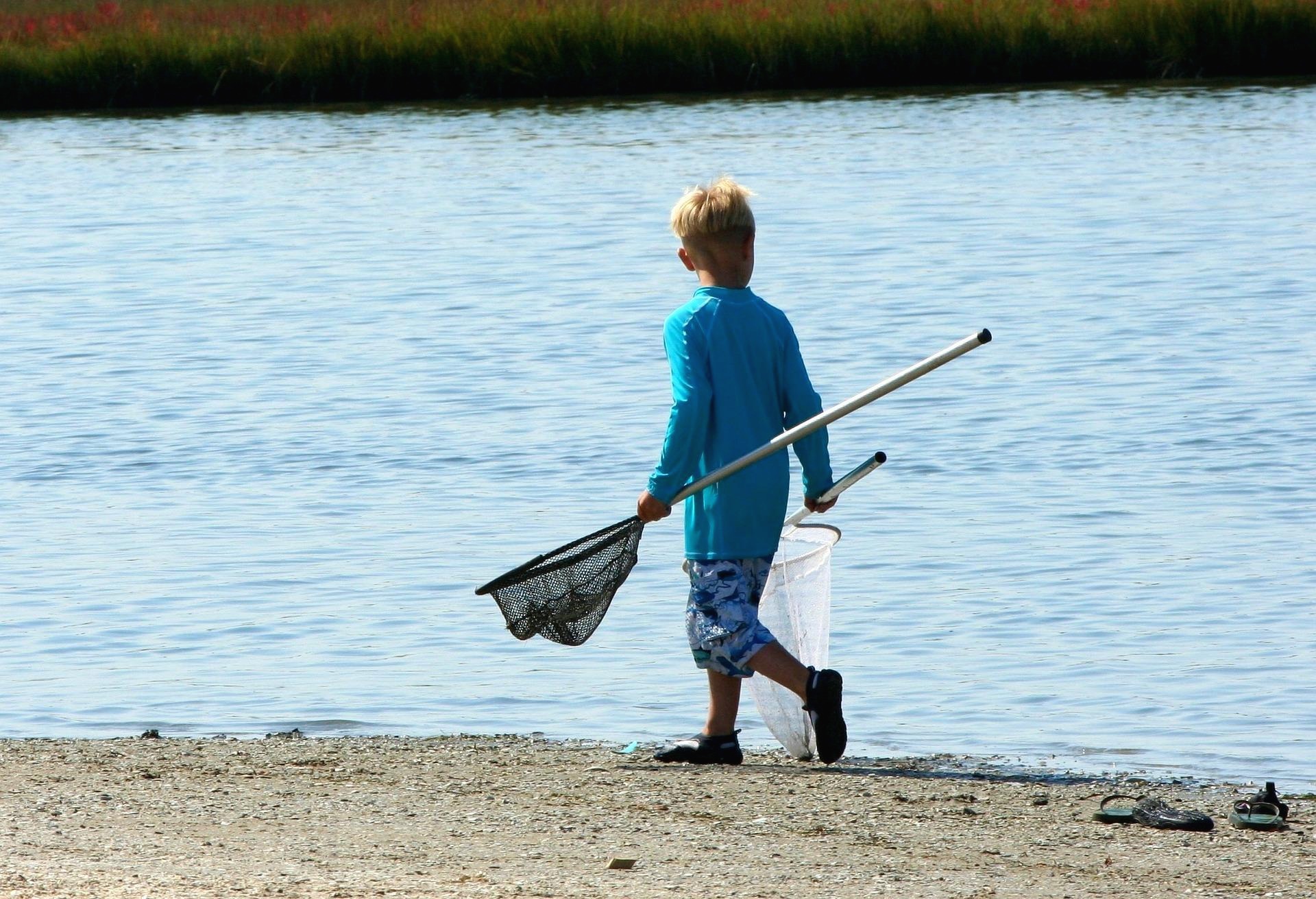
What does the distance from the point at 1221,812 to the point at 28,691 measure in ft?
12.2

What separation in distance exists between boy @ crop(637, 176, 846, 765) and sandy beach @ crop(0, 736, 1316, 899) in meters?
0.29

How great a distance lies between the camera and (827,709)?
5.54 metres

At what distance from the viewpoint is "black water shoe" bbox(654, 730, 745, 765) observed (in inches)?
224

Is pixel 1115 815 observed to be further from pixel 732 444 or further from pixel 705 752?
pixel 732 444

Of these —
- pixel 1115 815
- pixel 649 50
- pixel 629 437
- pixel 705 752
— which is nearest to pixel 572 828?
pixel 705 752

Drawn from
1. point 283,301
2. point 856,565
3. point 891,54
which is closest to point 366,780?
point 856,565

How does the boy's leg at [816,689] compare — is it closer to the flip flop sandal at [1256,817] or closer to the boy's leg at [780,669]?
the boy's leg at [780,669]

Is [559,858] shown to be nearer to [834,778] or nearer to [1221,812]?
[834,778]

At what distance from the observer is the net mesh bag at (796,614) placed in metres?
5.84

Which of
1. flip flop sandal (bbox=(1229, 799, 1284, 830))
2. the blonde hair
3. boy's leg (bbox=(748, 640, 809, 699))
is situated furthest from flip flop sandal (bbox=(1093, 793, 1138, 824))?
the blonde hair

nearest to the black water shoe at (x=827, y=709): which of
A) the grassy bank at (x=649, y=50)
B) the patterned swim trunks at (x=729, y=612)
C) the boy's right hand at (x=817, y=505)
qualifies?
the patterned swim trunks at (x=729, y=612)

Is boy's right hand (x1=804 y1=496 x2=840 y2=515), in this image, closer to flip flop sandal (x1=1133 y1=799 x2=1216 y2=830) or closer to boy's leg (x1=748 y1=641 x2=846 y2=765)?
boy's leg (x1=748 y1=641 x2=846 y2=765)

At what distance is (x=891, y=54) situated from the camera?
2791 cm

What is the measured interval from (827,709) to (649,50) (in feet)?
77.0
